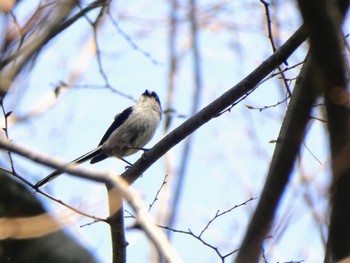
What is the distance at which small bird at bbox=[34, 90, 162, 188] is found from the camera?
191 inches

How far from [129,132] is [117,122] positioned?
9.4 inches

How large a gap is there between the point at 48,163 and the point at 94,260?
1.45 metres

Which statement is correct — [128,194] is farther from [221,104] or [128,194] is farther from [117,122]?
[117,122]

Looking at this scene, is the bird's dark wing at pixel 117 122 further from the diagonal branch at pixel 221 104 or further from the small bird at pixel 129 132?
the diagonal branch at pixel 221 104

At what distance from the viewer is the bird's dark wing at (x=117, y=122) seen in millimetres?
5176

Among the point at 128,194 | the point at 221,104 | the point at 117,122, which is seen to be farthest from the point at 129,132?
the point at 128,194

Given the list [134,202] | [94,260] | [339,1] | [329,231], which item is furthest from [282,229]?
[94,260]

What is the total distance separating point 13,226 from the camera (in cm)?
227

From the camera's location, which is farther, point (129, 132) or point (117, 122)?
point (117, 122)

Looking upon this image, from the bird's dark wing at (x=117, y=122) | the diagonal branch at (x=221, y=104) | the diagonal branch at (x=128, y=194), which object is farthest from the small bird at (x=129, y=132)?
Result: the diagonal branch at (x=128, y=194)

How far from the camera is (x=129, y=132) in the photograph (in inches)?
199

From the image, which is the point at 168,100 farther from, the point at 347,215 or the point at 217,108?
the point at 347,215

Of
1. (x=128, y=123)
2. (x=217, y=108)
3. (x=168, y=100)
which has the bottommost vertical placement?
(x=217, y=108)

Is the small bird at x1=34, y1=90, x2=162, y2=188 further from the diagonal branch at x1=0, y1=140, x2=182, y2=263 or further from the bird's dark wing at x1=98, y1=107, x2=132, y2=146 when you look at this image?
the diagonal branch at x1=0, y1=140, x2=182, y2=263
